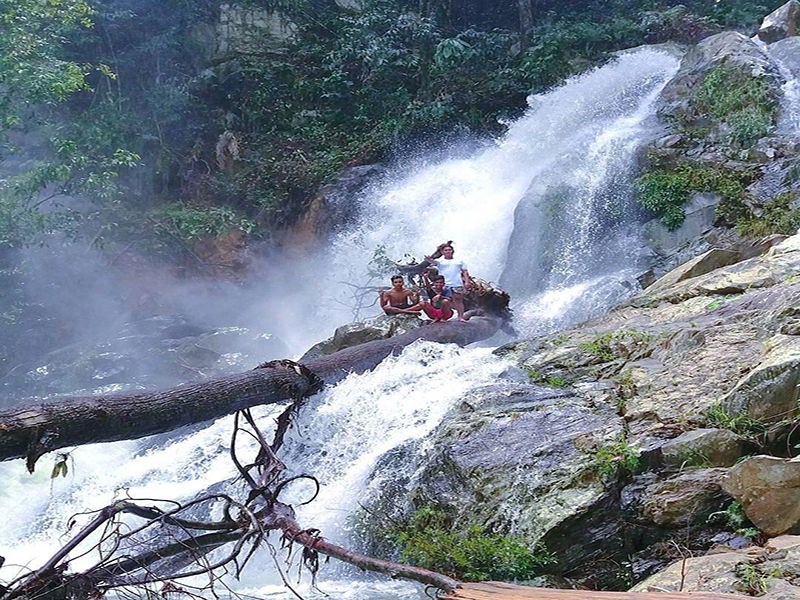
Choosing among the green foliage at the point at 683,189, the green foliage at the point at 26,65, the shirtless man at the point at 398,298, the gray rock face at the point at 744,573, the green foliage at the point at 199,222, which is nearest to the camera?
the gray rock face at the point at 744,573

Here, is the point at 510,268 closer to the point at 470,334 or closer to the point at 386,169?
the point at 470,334

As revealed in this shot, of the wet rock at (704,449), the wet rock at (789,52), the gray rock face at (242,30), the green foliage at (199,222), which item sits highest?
the gray rock face at (242,30)

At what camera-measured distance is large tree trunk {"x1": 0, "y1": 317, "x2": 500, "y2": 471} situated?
395cm

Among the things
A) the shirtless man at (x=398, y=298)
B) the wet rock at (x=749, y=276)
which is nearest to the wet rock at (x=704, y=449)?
the wet rock at (x=749, y=276)

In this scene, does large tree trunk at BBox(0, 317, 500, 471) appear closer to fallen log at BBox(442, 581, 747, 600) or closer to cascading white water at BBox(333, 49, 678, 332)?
fallen log at BBox(442, 581, 747, 600)

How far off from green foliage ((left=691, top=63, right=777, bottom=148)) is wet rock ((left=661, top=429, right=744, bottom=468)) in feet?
30.6

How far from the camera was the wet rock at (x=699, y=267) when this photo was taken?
28.6ft

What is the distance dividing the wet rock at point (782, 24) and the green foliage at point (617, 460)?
14.5 metres

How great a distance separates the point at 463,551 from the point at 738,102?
1146cm

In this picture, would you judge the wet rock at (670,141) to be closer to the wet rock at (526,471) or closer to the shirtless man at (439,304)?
the shirtless man at (439,304)

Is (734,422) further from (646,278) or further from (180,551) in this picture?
(646,278)

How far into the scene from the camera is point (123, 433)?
15.3 feet

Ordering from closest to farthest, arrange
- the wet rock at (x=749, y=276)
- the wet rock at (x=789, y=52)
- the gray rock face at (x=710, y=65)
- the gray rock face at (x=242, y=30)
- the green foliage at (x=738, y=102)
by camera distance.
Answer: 1. the wet rock at (x=749, y=276)
2. the green foliage at (x=738, y=102)
3. the gray rock face at (x=710, y=65)
4. the wet rock at (x=789, y=52)
5. the gray rock face at (x=242, y=30)

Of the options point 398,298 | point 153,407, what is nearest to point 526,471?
point 153,407
